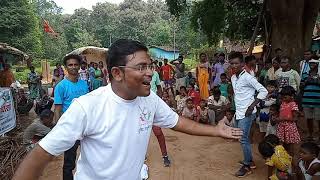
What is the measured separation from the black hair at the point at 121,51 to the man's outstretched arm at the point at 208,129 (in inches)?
23.4

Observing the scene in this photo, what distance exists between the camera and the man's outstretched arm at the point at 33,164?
1799 mm

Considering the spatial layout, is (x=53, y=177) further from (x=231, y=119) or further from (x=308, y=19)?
(x=308, y=19)

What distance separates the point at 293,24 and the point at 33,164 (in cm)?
921

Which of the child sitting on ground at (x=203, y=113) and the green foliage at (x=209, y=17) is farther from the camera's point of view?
the green foliage at (x=209, y=17)

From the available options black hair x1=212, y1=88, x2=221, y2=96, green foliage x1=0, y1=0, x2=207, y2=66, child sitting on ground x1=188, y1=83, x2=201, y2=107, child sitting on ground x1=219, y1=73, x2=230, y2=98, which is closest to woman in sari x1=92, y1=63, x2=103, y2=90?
child sitting on ground x1=188, y1=83, x2=201, y2=107

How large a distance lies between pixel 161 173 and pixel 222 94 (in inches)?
158

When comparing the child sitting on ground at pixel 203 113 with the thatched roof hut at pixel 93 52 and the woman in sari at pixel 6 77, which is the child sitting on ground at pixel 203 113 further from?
the thatched roof hut at pixel 93 52

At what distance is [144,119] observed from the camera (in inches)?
85.4

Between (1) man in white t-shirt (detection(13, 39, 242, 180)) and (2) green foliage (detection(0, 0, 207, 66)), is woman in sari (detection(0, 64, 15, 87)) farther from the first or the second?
(2) green foliage (detection(0, 0, 207, 66))

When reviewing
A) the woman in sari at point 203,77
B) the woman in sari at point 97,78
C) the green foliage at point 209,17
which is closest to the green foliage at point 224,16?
the green foliage at point 209,17

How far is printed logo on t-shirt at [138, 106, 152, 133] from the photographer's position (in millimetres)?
2137

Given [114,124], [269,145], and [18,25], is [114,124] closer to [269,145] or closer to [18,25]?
[269,145]

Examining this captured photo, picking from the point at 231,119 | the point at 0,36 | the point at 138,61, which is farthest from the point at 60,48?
the point at 138,61

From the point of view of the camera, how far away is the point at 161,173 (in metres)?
5.76
